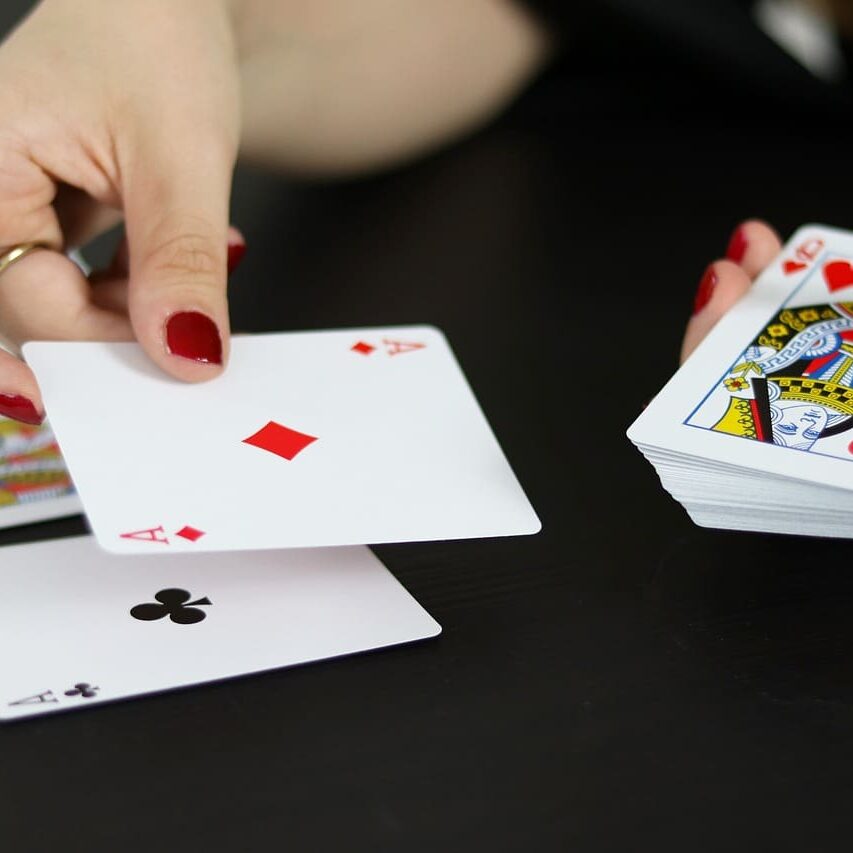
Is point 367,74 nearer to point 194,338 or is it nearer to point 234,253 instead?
point 234,253

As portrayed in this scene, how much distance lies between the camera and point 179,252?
2.94 ft

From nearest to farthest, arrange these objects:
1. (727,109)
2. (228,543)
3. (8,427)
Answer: (228,543), (8,427), (727,109)

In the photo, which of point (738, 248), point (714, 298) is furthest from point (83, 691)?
point (738, 248)

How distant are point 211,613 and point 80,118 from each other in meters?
0.47

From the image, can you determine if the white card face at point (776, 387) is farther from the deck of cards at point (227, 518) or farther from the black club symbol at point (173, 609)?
the black club symbol at point (173, 609)

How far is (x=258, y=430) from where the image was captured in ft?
2.67

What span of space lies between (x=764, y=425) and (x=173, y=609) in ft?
1.34

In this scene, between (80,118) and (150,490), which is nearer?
(150,490)

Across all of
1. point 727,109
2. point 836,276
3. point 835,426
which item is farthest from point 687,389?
point 727,109

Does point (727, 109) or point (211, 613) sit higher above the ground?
point (727, 109)

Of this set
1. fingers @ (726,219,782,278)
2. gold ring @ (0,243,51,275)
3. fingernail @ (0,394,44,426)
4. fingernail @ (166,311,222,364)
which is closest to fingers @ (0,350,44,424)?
fingernail @ (0,394,44,426)

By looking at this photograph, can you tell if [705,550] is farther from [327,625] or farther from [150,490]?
[150,490]

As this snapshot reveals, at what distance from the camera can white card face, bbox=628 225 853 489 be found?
0.75 meters

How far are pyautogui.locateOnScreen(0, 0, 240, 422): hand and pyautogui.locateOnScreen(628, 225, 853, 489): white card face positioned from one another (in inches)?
13.8
